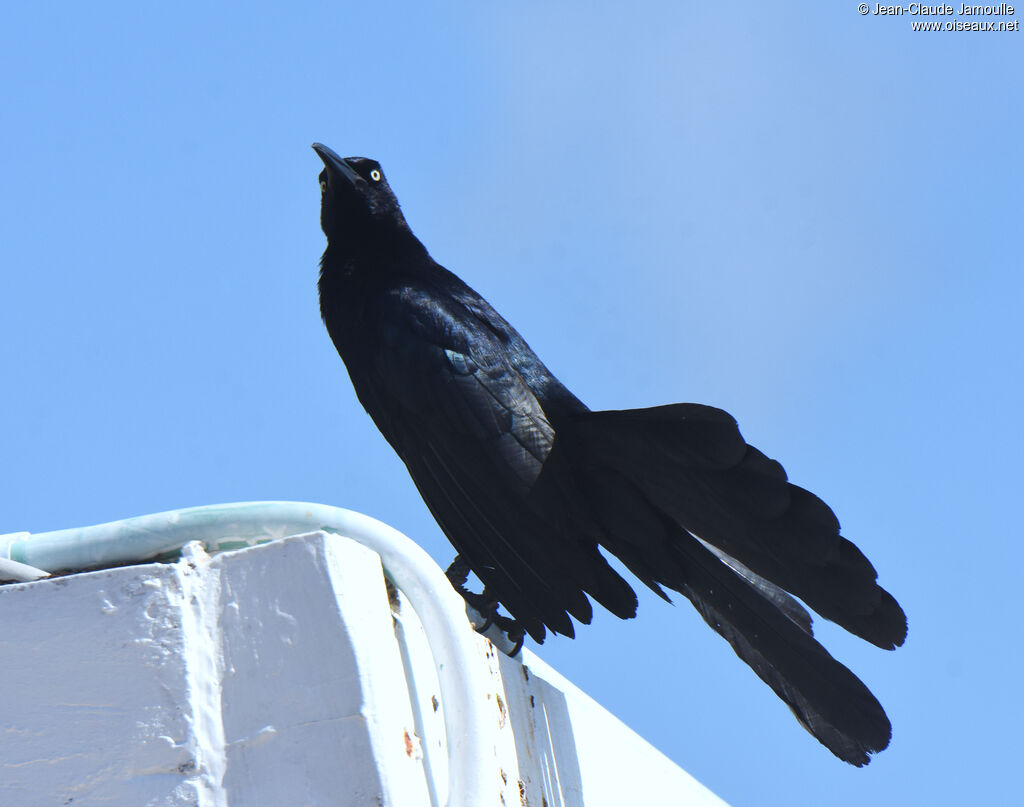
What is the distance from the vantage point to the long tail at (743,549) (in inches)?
135

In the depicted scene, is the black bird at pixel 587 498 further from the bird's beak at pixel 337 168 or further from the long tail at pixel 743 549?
the bird's beak at pixel 337 168

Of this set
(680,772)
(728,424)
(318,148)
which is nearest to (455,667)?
(728,424)

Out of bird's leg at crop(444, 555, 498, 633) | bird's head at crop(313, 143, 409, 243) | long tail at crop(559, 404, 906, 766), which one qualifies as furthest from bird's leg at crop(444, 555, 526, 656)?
bird's head at crop(313, 143, 409, 243)

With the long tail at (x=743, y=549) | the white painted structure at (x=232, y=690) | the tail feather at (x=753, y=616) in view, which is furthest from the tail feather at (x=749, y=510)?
the white painted structure at (x=232, y=690)

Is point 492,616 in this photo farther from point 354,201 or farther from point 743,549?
point 354,201

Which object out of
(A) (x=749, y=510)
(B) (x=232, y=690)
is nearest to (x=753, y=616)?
(A) (x=749, y=510)

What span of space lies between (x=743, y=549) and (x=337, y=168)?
293 centimetres

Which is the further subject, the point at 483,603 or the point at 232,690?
the point at 483,603

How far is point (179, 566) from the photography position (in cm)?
185

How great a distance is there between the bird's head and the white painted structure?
369 centimetres

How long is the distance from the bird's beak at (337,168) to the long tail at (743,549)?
1866mm

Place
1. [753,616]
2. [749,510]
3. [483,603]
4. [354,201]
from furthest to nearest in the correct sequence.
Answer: [354,201] < [483,603] < [753,616] < [749,510]

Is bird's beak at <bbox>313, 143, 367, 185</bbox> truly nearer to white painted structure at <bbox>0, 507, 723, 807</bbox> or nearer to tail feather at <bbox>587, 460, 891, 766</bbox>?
tail feather at <bbox>587, 460, 891, 766</bbox>

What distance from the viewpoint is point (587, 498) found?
435cm
